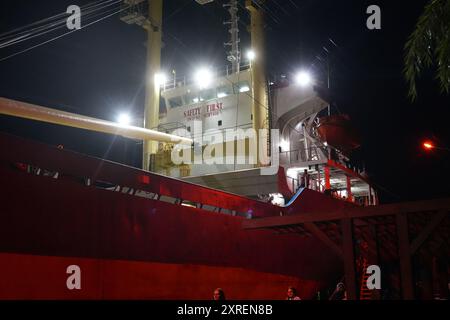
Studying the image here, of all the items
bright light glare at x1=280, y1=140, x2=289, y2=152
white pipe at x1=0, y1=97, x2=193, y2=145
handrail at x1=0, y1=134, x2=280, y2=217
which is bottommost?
handrail at x1=0, y1=134, x2=280, y2=217

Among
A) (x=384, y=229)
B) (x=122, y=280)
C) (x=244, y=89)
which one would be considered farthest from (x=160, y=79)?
(x=122, y=280)

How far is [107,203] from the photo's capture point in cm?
852

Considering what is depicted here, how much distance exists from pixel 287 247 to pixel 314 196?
12.4 feet

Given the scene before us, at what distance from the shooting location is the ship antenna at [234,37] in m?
19.7

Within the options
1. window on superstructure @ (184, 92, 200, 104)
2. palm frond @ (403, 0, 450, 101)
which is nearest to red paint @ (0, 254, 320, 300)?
palm frond @ (403, 0, 450, 101)

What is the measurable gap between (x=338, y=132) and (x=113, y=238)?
15153mm

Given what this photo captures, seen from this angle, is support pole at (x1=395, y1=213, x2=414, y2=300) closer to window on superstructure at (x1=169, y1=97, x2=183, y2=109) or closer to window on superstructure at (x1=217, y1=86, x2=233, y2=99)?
window on superstructure at (x1=217, y1=86, x2=233, y2=99)

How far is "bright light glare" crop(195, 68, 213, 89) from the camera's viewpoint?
63.4 ft

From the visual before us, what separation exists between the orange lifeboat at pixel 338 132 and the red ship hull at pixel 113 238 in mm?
9848

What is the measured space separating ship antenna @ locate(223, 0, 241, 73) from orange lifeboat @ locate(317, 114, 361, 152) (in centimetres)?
537

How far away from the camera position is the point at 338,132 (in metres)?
21.0

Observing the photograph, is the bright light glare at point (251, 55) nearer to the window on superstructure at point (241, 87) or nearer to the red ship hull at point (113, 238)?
the window on superstructure at point (241, 87)

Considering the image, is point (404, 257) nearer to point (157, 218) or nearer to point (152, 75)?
point (157, 218)
